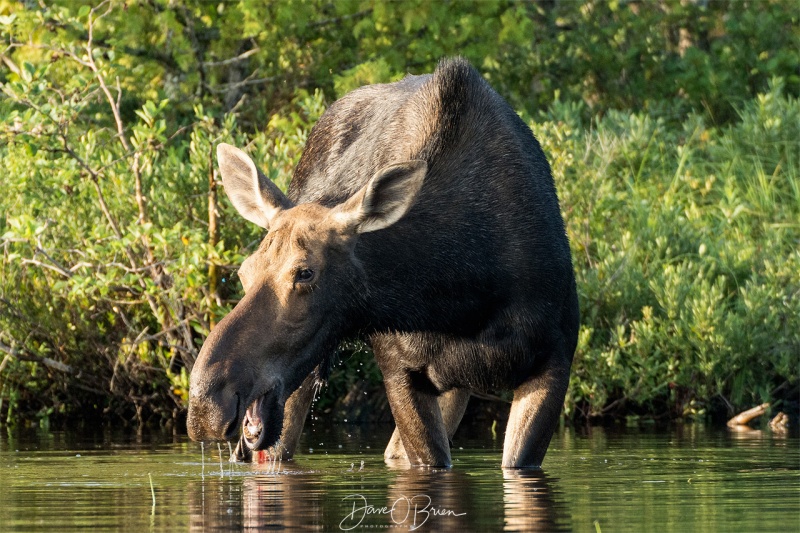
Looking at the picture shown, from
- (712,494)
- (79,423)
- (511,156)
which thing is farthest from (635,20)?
(712,494)

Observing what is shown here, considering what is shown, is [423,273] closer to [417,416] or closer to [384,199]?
[384,199]

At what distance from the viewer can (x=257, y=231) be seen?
11227 millimetres

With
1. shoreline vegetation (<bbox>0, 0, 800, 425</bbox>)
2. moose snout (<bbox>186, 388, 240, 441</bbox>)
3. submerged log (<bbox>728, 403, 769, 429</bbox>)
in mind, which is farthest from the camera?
submerged log (<bbox>728, 403, 769, 429</bbox>)

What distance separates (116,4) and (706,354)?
6.62 metres

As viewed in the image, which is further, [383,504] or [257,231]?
[257,231]

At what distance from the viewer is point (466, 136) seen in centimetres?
790

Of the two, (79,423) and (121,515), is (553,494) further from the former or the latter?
(79,423)

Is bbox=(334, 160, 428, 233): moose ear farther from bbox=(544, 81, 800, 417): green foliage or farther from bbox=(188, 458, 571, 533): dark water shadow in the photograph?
bbox=(544, 81, 800, 417): green foliage

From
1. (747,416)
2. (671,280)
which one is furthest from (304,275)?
(747,416)

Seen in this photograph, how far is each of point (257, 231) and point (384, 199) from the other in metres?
4.58
